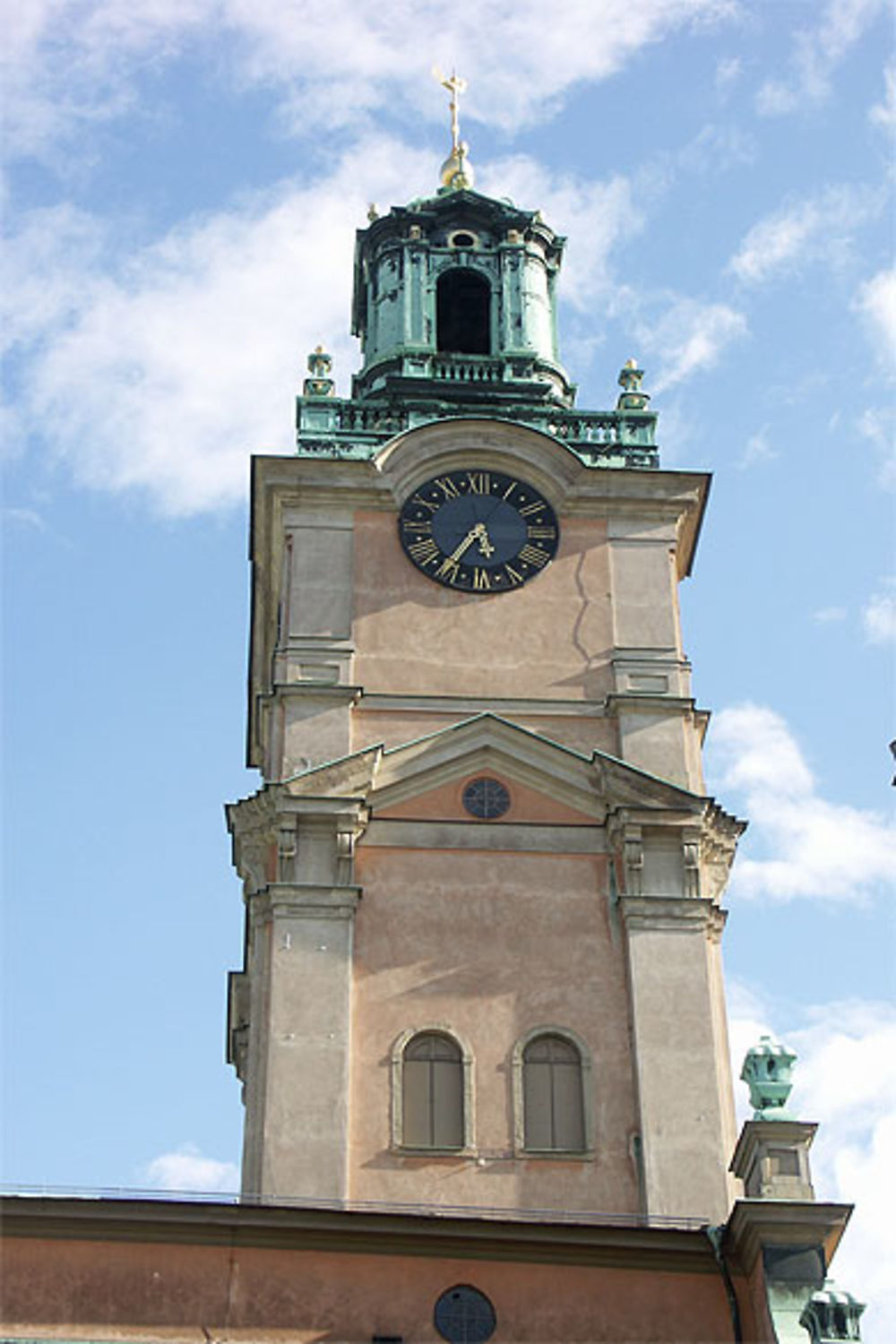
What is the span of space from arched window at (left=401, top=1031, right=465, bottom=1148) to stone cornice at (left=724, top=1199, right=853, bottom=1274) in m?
4.76

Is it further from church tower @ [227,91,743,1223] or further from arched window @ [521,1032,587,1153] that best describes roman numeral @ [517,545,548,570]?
arched window @ [521,1032,587,1153]

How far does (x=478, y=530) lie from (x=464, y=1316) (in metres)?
12.7

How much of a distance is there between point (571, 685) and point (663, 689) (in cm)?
128

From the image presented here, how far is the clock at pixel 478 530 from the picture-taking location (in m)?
33.8

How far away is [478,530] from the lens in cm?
3412

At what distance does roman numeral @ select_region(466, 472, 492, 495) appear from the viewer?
113 ft

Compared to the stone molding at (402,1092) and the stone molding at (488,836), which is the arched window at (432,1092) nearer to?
the stone molding at (402,1092)

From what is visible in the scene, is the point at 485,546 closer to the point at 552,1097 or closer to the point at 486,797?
the point at 486,797

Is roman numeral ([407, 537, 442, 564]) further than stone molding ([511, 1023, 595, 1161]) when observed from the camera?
Yes

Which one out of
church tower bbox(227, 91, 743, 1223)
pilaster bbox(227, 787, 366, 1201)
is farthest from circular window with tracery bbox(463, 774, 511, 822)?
pilaster bbox(227, 787, 366, 1201)

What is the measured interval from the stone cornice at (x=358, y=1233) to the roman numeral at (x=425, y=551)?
10889 mm

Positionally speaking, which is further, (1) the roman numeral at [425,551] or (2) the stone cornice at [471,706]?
(1) the roman numeral at [425,551]

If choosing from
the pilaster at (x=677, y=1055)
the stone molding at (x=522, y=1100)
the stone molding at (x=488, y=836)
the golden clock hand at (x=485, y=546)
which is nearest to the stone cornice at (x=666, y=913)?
the pilaster at (x=677, y=1055)

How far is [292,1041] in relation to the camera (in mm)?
29000
